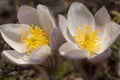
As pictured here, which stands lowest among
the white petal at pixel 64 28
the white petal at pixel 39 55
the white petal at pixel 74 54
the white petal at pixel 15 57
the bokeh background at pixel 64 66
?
the bokeh background at pixel 64 66

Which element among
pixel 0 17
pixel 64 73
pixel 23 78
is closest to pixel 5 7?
pixel 0 17

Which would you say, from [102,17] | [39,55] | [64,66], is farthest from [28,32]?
[64,66]

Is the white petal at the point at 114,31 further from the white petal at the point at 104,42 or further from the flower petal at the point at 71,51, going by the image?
the flower petal at the point at 71,51

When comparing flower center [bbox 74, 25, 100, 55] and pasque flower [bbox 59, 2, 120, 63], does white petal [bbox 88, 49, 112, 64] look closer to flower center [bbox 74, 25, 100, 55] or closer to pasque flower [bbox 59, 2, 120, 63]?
pasque flower [bbox 59, 2, 120, 63]

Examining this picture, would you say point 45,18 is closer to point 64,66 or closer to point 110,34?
point 110,34

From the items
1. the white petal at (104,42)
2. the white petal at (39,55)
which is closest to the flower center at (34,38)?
the white petal at (39,55)

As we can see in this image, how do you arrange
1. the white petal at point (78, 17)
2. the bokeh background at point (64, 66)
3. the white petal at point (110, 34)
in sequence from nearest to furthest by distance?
1. the white petal at point (110, 34)
2. the white petal at point (78, 17)
3. the bokeh background at point (64, 66)

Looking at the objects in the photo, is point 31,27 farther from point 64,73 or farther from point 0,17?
point 0,17
